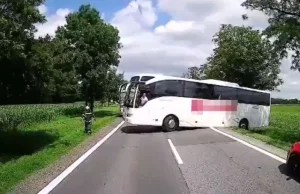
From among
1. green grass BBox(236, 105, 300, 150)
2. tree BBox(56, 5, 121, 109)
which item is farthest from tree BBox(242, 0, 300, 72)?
tree BBox(56, 5, 121, 109)

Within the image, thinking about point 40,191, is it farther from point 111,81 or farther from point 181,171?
point 111,81

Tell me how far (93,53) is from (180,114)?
19.1m

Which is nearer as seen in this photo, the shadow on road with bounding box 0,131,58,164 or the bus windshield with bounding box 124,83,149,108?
the shadow on road with bounding box 0,131,58,164

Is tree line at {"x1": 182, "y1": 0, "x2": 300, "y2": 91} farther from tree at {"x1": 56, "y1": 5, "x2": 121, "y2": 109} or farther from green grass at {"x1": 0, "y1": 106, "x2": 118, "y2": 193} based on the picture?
green grass at {"x1": 0, "y1": 106, "x2": 118, "y2": 193}

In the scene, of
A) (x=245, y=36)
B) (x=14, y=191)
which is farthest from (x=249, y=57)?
(x=14, y=191)

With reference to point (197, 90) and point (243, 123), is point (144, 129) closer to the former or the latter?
point (197, 90)

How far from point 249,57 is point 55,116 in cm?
2368

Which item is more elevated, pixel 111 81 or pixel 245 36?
pixel 245 36

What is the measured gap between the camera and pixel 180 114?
80.7 ft

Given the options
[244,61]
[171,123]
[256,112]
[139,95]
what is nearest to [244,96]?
[256,112]

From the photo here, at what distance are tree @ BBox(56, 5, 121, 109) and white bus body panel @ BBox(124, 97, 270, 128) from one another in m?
16.7

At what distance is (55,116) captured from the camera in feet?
137

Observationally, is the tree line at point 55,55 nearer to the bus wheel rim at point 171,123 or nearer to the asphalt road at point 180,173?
the asphalt road at point 180,173

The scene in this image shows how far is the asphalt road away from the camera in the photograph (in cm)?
832
